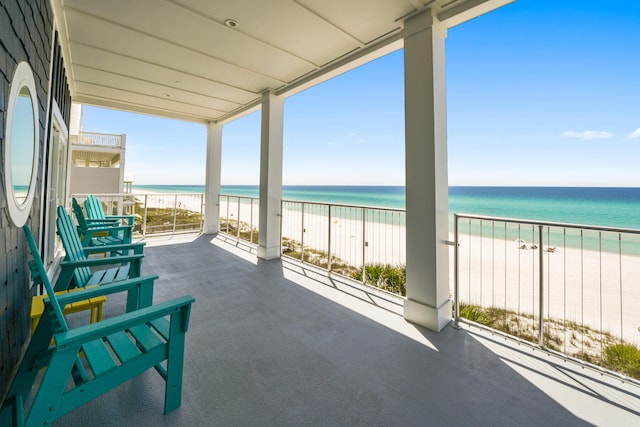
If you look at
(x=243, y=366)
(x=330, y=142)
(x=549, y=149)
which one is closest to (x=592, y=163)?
(x=549, y=149)

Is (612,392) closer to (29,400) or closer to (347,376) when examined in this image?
(347,376)

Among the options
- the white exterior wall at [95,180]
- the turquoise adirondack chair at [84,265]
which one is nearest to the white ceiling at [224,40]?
the turquoise adirondack chair at [84,265]

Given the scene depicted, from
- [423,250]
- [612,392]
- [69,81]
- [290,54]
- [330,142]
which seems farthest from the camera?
[330,142]

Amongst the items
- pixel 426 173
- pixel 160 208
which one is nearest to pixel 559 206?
pixel 426 173

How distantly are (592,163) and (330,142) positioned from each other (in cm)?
2148

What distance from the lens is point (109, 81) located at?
4.06 meters

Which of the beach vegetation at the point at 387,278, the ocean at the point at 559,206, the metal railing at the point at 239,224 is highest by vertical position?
the ocean at the point at 559,206

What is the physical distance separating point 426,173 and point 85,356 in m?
2.60

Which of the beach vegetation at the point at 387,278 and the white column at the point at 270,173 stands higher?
the white column at the point at 270,173

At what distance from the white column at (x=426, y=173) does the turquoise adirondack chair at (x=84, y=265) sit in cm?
219

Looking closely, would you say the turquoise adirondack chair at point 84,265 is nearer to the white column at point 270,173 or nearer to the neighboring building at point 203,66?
the neighboring building at point 203,66

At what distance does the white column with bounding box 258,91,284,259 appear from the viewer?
4473mm

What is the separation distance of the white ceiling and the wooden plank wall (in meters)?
0.80

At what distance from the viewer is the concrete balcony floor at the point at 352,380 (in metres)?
1.38
